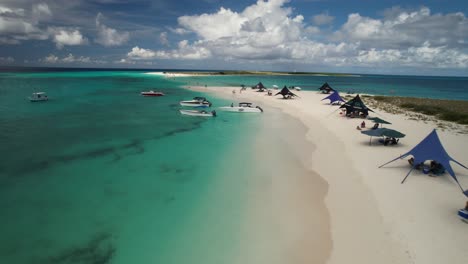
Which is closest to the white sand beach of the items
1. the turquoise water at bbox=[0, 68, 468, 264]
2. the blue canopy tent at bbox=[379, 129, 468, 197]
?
the blue canopy tent at bbox=[379, 129, 468, 197]

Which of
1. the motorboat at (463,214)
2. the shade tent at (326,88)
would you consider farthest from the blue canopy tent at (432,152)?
the shade tent at (326,88)

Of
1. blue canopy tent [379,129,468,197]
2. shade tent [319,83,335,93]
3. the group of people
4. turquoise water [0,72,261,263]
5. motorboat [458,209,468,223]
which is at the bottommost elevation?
turquoise water [0,72,261,263]

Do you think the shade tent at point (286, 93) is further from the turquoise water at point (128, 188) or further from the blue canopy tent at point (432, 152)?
the blue canopy tent at point (432, 152)

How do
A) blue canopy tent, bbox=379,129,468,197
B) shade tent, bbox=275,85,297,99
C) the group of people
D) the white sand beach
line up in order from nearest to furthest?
1. the white sand beach
2. blue canopy tent, bbox=379,129,468,197
3. the group of people
4. shade tent, bbox=275,85,297,99

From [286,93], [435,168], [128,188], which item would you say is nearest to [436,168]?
[435,168]

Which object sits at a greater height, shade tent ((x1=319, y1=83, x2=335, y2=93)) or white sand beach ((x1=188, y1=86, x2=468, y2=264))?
shade tent ((x1=319, y1=83, x2=335, y2=93))

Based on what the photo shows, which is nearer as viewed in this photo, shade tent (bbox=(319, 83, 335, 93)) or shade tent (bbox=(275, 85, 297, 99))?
shade tent (bbox=(275, 85, 297, 99))

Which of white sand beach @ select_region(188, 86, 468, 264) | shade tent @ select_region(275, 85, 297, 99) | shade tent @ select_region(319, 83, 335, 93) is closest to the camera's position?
white sand beach @ select_region(188, 86, 468, 264)

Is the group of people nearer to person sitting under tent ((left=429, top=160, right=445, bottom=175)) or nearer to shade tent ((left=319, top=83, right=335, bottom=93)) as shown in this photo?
person sitting under tent ((left=429, top=160, right=445, bottom=175))
